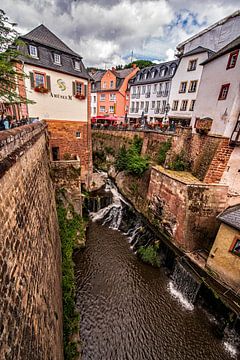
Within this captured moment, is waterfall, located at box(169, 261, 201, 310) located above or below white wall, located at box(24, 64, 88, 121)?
below

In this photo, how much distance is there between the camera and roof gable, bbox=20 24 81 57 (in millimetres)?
11591

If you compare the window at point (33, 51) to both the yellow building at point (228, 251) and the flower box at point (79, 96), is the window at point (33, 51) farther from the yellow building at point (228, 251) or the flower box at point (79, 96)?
the yellow building at point (228, 251)

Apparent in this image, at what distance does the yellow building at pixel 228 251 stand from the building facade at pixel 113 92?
2448cm

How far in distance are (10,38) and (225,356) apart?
43.0ft

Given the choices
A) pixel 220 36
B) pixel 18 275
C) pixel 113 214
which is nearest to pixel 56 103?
pixel 113 214

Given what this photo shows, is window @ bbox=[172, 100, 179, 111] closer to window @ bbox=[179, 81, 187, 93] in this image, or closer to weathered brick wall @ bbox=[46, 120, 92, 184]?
window @ bbox=[179, 81, 187, 93]

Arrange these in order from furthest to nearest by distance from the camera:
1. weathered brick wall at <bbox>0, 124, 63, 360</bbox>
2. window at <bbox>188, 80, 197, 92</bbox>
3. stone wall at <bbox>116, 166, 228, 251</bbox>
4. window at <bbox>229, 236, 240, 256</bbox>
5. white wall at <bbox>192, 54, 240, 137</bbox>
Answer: window at <bbox>188, 80, 197, 92</bbox>
stone wall at <bbox>116, 166, 228, 251</bbox>
white wall at <bbox>192, 54, 240, 137</bbox>
window at <bbox>229, 236, 240, 256</bbox>
weathered brick wall at <bbox>0, 124, 63, 360</bbox>

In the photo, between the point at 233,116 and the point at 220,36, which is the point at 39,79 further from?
the point at 220,36

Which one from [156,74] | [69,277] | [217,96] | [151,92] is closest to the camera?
[69,277]

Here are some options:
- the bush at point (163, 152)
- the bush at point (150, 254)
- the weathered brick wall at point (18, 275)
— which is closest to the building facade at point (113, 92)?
the bush at point (163, 152)

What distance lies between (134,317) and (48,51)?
54.7 feet

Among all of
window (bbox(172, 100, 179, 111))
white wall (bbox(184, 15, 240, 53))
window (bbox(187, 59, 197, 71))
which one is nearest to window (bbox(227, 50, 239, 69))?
window (bbox(187, 59, 197, 71))

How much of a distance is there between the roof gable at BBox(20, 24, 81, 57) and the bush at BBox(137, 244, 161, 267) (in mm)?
15101

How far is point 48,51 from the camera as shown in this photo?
1214 centimetres
